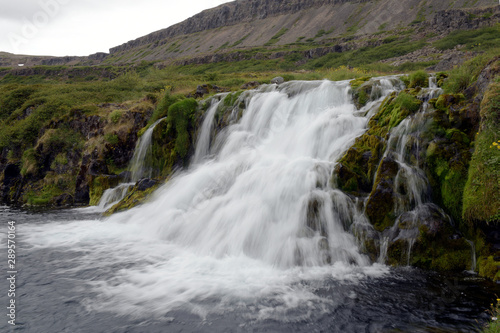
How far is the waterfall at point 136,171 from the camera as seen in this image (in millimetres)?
16609

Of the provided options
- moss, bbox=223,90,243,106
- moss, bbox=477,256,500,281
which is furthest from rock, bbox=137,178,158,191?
Result: moss, bbox=477,256,500,281

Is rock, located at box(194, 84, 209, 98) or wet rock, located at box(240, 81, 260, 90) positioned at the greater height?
wet rock, located at box(240, 81, 260, 90)

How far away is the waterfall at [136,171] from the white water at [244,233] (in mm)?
3222

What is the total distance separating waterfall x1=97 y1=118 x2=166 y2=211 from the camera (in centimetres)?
1661

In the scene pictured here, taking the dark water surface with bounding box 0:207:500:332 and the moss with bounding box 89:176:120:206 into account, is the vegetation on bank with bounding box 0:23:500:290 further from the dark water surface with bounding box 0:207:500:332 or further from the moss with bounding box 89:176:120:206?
the dark water surface with bounding box 0:207:500:332

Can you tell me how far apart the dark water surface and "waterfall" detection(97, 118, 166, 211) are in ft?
30.0

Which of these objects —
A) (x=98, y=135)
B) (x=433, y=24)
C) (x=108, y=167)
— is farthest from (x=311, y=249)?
(x=433, y=24)

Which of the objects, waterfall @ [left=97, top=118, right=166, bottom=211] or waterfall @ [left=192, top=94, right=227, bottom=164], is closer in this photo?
waterfall @ [left=192, top=94, right=227, bottom=164]

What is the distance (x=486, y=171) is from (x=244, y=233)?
6203 millimetres

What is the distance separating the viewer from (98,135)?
21.2 metres

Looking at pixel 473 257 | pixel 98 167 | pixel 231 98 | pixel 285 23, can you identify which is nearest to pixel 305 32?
pixel 285 23

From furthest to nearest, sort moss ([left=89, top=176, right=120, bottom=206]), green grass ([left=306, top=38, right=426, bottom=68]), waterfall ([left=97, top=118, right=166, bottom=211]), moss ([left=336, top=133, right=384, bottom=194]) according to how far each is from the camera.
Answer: green grass ([left=306, top=38, right=426, bottom=68]) → moss ([left=89, top=176, right=120, bottom=206]) → waterfall ([left=97, top=118, right=166, bottom=211]) → moss ([left=336, top=133, right=384, bottom=194])

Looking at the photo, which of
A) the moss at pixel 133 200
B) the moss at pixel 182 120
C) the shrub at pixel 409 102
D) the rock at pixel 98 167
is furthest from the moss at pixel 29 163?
the shrub at pixel 409 102

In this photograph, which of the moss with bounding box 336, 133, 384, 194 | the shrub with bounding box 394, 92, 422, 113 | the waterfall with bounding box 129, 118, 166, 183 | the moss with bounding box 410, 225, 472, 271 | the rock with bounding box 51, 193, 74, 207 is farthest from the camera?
the rock with bounding box 51, 193, 74, 207
